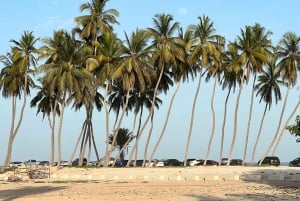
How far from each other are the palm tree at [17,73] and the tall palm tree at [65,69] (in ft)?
16.4

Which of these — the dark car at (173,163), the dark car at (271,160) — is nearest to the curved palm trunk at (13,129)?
the dark car at (173,163)

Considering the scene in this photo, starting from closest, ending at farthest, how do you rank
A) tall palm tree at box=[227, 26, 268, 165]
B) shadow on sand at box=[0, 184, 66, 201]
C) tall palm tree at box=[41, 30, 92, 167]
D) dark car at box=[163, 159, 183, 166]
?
shadow on sand at box=[0, 184, 66, 201], tall palm tree at box=[41, 30, 92, 167], tall palm tree at box=[227, 26, 268, 165], dark car at box=[163, 159, 183, 166]

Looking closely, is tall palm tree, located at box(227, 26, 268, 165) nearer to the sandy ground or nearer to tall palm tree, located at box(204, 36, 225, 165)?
tall palm tree, located at box(204, 36, 225, 165)

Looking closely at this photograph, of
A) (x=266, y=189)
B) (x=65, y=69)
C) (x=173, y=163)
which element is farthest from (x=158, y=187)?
(x=173, y=163)

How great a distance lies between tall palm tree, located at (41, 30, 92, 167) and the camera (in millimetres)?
51459

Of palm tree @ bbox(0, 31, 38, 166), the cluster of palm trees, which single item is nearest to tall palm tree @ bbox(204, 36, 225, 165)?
the cluster of palm trees

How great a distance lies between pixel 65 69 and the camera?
51906mm

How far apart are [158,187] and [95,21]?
107ft

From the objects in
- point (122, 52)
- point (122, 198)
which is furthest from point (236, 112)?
point (122, 198)

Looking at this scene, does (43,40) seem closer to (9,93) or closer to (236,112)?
(9,93)

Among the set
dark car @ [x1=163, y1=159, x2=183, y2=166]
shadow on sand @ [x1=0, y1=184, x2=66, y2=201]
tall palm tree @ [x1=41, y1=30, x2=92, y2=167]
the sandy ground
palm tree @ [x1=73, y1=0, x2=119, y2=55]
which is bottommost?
shadow on sand @ [x1=0, y1=184, x2=66, y2=201]

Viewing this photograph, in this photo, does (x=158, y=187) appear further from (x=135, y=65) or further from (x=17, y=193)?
(x=135, y=65)

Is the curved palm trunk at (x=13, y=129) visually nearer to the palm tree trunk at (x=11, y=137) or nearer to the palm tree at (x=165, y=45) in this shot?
the palm tree trunk at (x=11, y=137)

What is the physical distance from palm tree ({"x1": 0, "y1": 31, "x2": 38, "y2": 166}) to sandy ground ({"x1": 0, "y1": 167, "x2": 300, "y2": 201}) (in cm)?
1695
